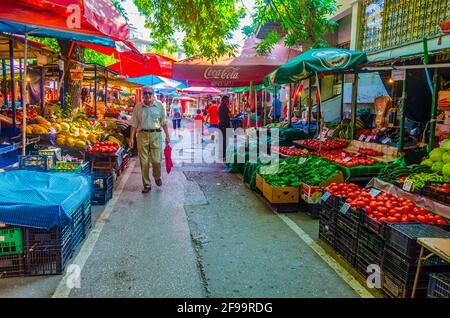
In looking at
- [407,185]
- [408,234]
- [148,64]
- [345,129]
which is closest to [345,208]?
[408,234]

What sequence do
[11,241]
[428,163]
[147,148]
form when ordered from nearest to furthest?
[11,241] → [428,163] → [147,148]

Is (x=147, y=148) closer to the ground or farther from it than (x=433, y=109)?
closer to the ground

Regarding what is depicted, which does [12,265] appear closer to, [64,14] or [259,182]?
[64,14]

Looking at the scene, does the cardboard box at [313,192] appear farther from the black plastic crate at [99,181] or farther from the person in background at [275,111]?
the person in background at [275,111]

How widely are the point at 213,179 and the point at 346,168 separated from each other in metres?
3.83

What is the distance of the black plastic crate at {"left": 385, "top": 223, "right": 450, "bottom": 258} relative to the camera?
348 centimetres

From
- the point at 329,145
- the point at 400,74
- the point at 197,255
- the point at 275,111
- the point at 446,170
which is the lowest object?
the point at 197,255

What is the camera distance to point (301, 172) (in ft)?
24.1

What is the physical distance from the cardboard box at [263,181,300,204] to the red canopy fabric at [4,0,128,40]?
3738 mm

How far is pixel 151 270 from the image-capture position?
4.28 meters

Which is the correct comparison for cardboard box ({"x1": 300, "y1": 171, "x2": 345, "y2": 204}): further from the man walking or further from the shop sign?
the man walking

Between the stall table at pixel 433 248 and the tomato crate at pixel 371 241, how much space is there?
53cm

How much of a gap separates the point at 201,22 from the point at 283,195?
4339 mm

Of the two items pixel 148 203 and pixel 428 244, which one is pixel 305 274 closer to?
pixel 428 244
